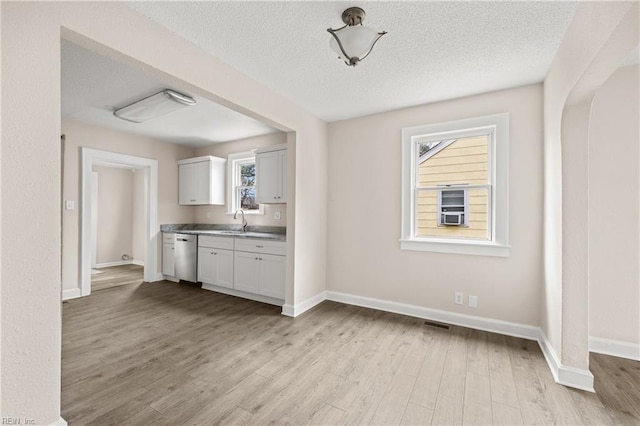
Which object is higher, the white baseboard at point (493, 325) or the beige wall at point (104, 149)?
the beige wall at point (104, 149)

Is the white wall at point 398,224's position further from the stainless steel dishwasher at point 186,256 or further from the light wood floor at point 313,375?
the stainless steel dishwasher at point 186,256

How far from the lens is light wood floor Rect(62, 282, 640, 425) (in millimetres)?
1755

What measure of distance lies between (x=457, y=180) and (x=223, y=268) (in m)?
3.47

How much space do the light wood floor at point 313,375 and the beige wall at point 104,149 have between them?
120cm

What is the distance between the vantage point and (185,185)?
17.7ft

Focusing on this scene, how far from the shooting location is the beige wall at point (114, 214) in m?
6.35

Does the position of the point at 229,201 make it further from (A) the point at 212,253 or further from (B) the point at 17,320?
(B) the point at 17,320

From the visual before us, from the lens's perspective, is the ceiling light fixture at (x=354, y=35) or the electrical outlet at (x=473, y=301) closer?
the ceiling light fixture at (x=354, y=35)

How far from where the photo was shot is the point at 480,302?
9.95 feet

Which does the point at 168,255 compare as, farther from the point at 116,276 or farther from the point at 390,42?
the point at 390,42

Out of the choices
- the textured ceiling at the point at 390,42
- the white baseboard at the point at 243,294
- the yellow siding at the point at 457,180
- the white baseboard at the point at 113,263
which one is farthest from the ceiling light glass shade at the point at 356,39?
the white baseboard at the point at 113,263

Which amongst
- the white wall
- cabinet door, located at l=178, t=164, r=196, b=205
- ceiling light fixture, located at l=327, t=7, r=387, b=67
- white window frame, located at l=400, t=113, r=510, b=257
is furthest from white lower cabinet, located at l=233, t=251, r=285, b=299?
ceiling light fixture, located at l=327, t=7, r=387, b=67

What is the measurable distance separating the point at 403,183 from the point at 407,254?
2.86 ft

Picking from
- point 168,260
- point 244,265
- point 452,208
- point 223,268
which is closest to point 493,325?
point 452,208
